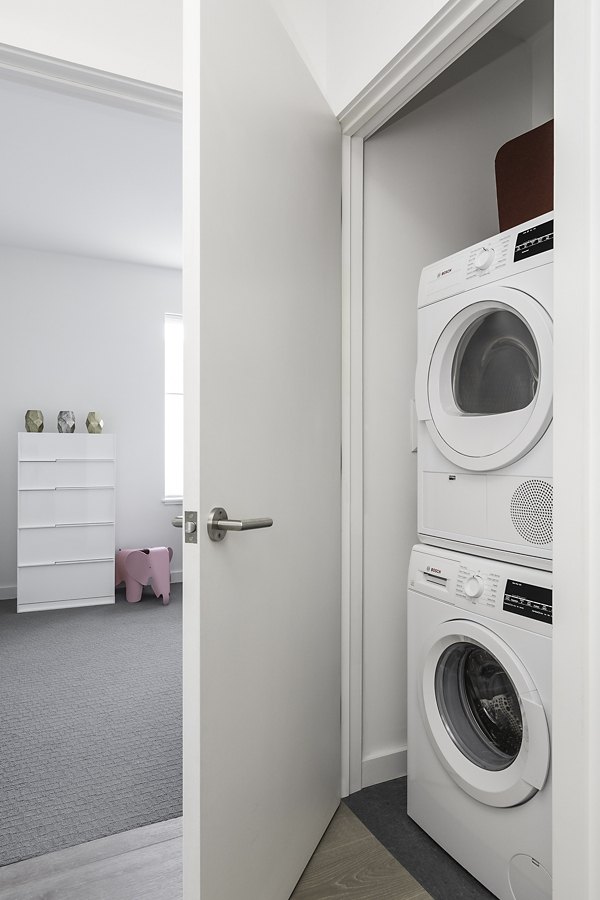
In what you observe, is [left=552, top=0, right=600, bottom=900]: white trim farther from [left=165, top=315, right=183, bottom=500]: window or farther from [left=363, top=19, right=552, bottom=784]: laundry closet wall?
[left=165, top=315, right=183, bottom=500]: window

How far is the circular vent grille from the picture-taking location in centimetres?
135

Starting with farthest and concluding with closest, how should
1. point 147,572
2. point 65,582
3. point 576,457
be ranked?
point 147,572 < point 65,582 < point 576,457

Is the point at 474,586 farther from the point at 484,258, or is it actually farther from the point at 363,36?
the point at 363,36

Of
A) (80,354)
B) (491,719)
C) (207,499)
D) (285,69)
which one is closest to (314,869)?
(491,719)

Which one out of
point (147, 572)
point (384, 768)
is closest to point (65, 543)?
point (147, 572)

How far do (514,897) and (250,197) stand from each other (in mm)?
1616

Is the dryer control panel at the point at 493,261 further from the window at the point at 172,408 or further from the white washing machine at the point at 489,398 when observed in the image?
Answer: the window at the point at 172,408

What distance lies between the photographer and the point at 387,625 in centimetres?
199

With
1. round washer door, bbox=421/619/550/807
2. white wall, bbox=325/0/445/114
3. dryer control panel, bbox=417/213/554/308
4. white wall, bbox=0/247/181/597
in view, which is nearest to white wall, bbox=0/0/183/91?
white wall, bbox=325/0/445/114

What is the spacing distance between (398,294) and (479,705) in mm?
1232

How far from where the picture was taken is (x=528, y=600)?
4.45 feet

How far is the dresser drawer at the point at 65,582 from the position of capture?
171 inches

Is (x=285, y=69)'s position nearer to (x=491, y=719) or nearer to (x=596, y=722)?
(x=596, y=722)

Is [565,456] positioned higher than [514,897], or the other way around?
[565,456]
